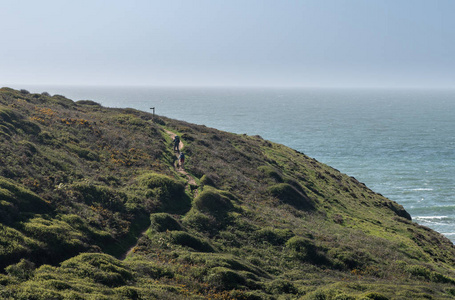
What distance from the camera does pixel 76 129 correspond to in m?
41.4

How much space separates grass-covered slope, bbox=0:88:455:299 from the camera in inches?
686

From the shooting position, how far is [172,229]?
24953 millimetres

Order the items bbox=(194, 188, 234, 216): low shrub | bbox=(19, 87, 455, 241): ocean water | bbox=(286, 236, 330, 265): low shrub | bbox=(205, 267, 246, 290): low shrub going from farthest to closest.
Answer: bbox=(19, 87, 455, 241): ocean water < bbox=(194, 188, 234, 216): low shrub < bbox=(286, 236, 330, 265): low shrub < bbox=(205, 267, 246, 290): low shrub

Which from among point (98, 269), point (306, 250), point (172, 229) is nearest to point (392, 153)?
point (306, 250)

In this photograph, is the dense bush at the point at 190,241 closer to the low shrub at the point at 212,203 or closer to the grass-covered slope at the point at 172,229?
the grass-covered slope at the point at 172,229

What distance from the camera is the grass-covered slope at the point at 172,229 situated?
17422 millimetres

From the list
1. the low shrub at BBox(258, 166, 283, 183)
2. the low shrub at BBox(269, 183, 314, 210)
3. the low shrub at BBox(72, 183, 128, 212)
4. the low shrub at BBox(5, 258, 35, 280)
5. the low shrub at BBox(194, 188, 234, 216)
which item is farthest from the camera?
the low shrub at BBox(258, 166, 283, 183)

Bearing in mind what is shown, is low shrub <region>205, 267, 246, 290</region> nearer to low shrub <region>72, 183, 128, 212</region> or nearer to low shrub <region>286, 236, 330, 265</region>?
low shrub <region>286, 236, 330, 265</region>

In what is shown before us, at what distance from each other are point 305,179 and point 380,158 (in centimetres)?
5675

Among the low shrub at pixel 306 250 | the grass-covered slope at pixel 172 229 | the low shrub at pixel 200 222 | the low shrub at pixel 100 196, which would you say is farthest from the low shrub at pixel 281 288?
the low shrub at pixel 100 196

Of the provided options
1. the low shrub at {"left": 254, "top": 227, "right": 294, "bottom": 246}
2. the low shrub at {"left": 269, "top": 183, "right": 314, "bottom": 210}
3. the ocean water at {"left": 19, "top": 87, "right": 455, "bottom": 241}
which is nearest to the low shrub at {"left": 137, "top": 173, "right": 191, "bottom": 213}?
the low shrub at {"left": 254, "top": 227, "right": 294, "bottom": 246}

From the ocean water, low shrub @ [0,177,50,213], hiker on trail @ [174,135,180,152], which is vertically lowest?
the ocean water

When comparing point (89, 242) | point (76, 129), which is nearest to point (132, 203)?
point (89, 242)

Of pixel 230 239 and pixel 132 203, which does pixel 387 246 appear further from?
pixel 132 203
